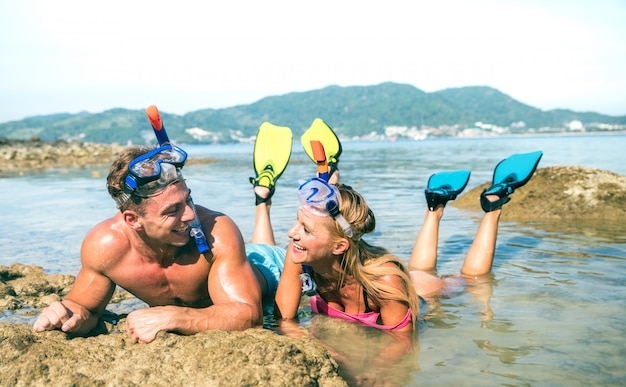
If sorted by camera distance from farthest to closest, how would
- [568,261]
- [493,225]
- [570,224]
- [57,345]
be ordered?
[570,224] < [568,261] < [493,225] < [57,345]

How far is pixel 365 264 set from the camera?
14.6 ft

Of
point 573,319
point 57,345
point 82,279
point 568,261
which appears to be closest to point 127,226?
point 82,279

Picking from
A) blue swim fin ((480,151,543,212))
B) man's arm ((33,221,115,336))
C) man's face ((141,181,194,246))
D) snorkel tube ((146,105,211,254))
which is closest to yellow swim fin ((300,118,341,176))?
blue swim fin ((480,151,543,212))

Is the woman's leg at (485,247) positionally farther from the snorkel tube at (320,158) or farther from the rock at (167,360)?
the rock at (167,360)

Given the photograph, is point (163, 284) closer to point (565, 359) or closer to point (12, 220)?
point (565, 359)

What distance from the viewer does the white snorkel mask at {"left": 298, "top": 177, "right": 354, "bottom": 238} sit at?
14.0ft

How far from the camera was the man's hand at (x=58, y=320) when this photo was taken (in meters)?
3.59

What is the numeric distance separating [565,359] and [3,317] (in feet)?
16.1

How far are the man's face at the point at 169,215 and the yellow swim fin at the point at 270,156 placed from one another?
3256mm

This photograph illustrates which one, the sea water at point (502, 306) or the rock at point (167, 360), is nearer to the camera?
the rock at point (167, 360)

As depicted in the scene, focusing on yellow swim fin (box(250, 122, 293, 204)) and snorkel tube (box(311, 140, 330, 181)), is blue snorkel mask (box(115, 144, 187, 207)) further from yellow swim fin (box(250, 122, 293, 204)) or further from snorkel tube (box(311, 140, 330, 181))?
yellow swim fin (box(250, 122, 293, 204))

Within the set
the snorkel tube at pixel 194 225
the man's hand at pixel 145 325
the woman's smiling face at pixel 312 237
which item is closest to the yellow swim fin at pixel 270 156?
the woman's smiling face at pixel 312 237

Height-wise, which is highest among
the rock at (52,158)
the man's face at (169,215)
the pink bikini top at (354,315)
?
the man's face at (169,215)

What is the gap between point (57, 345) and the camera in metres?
3.36
